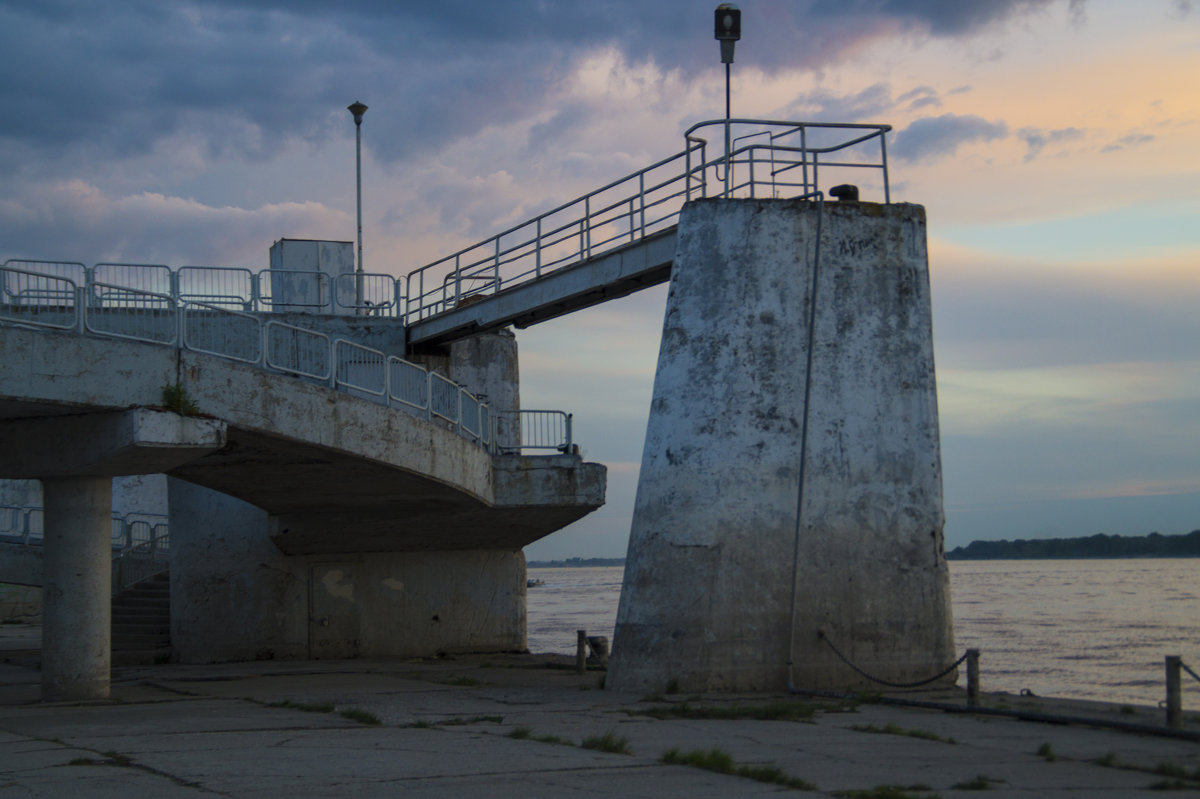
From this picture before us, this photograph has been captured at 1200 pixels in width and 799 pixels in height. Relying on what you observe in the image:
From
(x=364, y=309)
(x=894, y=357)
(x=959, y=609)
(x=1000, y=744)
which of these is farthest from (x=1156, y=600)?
(x=1000, y=744)

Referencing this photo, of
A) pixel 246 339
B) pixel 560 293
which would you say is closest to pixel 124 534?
pixel 246 339

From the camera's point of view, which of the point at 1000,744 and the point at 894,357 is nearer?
the point at 1000,744

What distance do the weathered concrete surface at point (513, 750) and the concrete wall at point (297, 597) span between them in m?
7.65

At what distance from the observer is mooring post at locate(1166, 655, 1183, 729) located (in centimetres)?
1043

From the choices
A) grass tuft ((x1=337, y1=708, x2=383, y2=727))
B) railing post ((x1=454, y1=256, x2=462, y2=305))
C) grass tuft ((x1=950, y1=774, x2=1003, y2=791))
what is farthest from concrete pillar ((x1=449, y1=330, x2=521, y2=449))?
grass tuft ((x1=950, y1=774, x2=1003, y2=791))

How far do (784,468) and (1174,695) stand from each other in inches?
231

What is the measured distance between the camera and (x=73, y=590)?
15.4m

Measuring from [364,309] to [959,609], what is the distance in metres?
51.6

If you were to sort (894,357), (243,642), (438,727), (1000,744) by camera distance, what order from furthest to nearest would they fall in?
(243,642), (894,357), (438,727), (1000,744)

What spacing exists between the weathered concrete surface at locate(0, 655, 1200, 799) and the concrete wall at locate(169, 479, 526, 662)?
7.65 m

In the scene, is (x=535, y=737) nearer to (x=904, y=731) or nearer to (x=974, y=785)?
(x=904, y=731)

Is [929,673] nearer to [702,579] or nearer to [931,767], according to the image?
[702,579]

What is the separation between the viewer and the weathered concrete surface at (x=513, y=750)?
8.25 m

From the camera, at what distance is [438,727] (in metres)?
11.9
